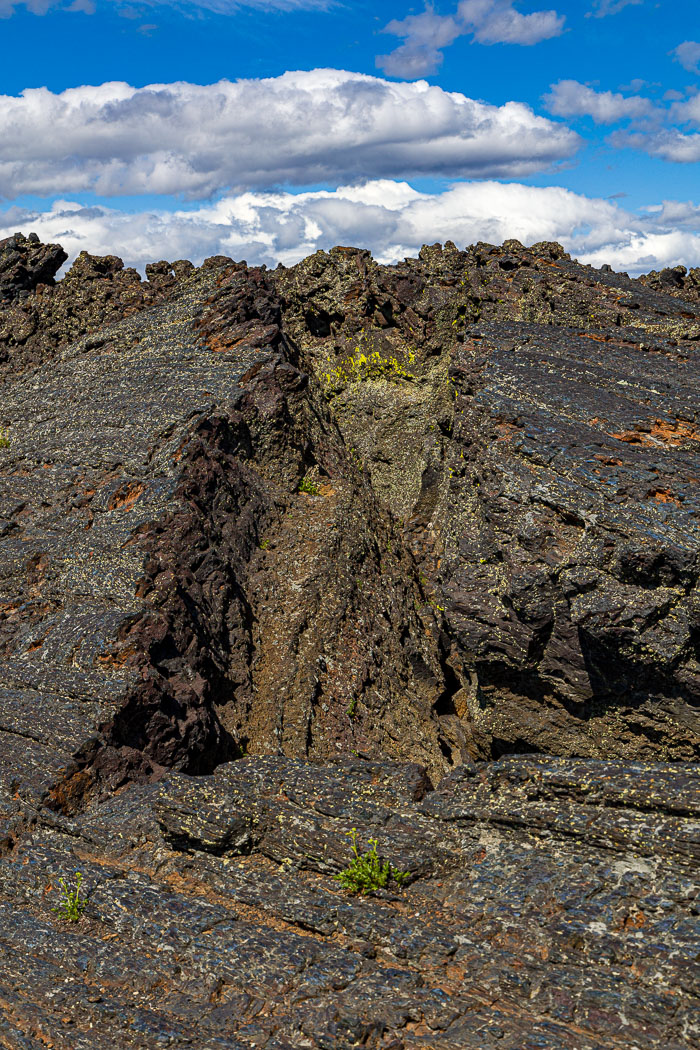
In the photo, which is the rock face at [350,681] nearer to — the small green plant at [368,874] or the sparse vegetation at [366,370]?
the small green plant at [368,874]

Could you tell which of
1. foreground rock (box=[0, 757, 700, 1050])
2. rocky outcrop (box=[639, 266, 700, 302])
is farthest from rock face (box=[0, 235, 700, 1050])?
rocky outcrop (box=[639, 266, 700, 302])

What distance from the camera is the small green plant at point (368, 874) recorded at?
33.2 ft

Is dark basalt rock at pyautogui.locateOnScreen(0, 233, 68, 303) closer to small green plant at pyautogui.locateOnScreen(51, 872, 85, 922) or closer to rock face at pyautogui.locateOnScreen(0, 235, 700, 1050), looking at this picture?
rock face at pyautogui.locateOnScreen(0, 235, 700, 1050)

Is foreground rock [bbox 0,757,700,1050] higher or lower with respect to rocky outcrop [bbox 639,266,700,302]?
lower

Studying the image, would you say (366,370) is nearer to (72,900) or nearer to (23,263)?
(23,263)

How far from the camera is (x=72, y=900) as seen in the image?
1023cm

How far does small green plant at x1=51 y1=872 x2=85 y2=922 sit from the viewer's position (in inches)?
398

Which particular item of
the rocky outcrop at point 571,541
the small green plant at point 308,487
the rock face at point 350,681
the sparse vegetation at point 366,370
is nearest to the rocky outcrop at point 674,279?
the rock face at point 350,681

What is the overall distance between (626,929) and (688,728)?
4.69m

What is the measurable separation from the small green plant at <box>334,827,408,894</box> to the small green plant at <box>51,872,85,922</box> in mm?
3216

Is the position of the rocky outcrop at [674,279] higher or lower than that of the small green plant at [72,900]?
higher

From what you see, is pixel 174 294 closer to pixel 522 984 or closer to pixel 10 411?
pixel 10 411

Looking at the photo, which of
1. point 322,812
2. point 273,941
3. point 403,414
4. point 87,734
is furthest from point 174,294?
point 273,941

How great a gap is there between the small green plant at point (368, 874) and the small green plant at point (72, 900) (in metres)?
3.22
